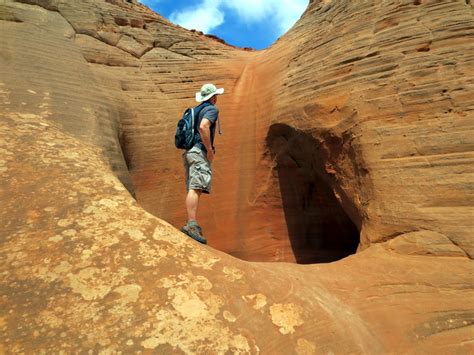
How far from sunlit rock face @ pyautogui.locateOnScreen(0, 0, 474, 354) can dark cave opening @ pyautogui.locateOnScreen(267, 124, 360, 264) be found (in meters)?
0.03

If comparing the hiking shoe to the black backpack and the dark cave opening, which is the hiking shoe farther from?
the dark cave opening

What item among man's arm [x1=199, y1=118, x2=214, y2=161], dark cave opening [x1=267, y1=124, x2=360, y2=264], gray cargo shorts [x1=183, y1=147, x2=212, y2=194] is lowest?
dark cave opening [x1=267, y1=124, x2=360, y2=264]

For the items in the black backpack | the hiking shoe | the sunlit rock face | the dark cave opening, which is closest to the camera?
the sunlit rock face

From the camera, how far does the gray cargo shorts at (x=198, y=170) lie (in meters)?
3.57

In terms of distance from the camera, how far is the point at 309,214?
638cm

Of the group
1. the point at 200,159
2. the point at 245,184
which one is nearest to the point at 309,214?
the point at 245,184

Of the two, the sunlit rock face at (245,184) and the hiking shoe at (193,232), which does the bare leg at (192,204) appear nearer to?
the hiking shoe at (193,232)

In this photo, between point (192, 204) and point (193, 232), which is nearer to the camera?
point (193, 232)

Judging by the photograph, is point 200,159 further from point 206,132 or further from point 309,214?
point 309,214

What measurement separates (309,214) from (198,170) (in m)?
3.24

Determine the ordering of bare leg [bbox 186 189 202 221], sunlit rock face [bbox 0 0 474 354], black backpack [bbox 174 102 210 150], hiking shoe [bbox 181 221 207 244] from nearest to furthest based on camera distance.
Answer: sunlit rock face [bbox 0 0 474 354] < hiking shoe [bbox 181 221 207 244] < bare leg [bbox 186 189 202 221] < black backpack [bbox 174 102 210 150]

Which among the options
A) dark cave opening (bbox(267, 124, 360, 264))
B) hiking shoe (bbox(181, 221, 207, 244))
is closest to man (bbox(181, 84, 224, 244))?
hiking shoe (bbox(181, 221, 207, 244))

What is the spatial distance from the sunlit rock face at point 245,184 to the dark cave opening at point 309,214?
0.03 m

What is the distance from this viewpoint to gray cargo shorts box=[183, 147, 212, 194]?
11.7 feet
